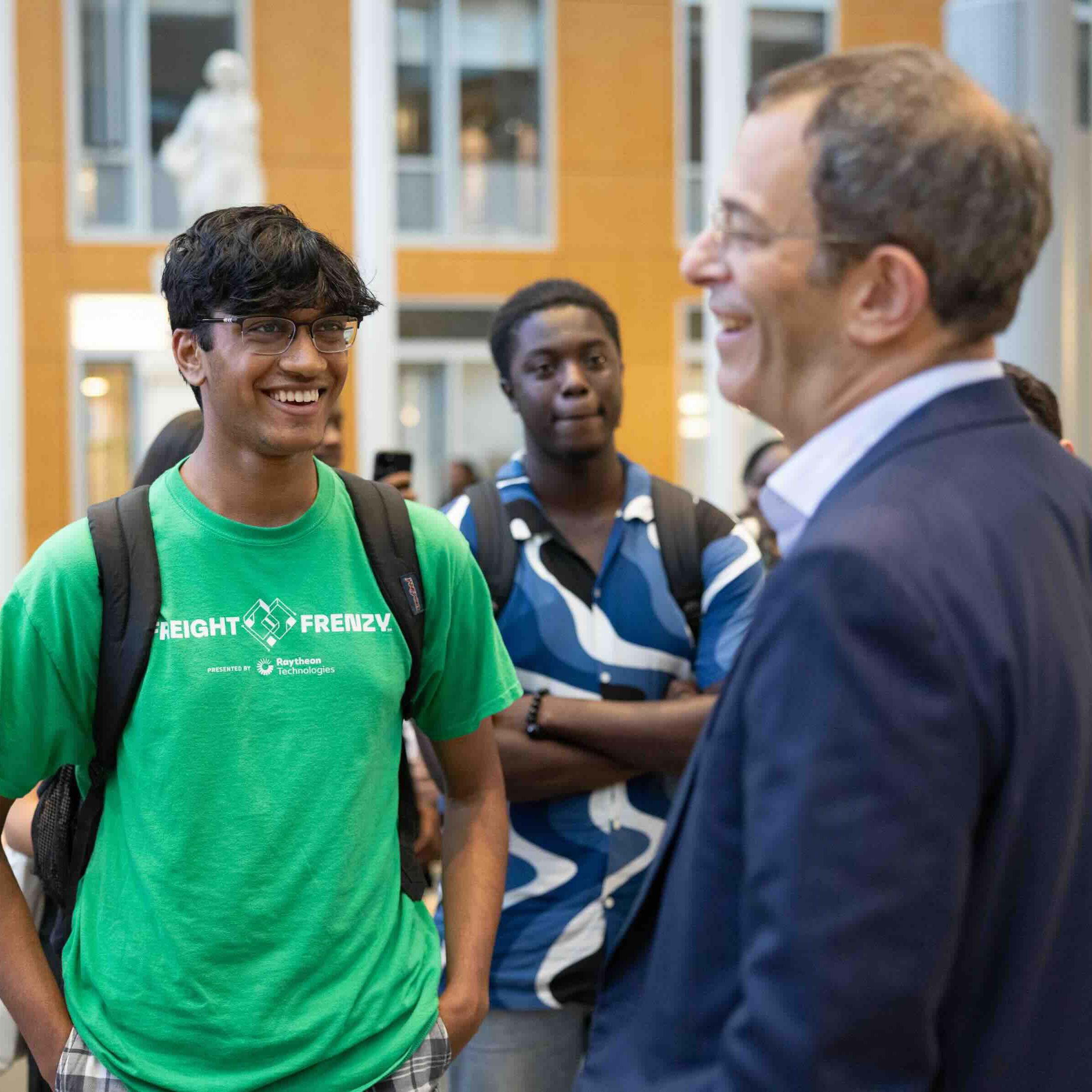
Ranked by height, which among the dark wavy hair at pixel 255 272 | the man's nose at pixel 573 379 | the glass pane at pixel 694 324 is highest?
the glass pane at pixel 694 324

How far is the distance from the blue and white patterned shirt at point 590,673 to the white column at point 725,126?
13.9 feet

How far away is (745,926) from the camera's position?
3.81ft

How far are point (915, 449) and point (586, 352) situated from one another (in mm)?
1855

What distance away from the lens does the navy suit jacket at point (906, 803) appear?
1.10 metres

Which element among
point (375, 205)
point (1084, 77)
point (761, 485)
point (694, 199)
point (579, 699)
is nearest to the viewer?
point (579, 699)

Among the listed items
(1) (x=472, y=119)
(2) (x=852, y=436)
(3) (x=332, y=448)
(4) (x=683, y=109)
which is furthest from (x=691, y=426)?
(2) (x=852, y=436)

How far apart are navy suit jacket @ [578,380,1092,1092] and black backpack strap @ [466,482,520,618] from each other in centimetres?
150

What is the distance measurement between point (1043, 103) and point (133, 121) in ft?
→ 37.5

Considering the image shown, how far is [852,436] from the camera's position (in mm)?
1264

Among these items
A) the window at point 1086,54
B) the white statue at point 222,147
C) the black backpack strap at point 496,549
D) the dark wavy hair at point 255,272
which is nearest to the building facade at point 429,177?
the window at point 1086,54

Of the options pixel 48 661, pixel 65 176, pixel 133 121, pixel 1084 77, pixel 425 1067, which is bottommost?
pixel 425 1067

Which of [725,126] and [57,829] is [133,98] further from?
[57,829]

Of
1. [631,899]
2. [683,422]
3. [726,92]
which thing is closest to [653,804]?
[631,899]

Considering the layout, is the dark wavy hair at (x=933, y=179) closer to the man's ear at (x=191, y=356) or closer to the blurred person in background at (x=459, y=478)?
the man's ear at (x=191, y=356)
